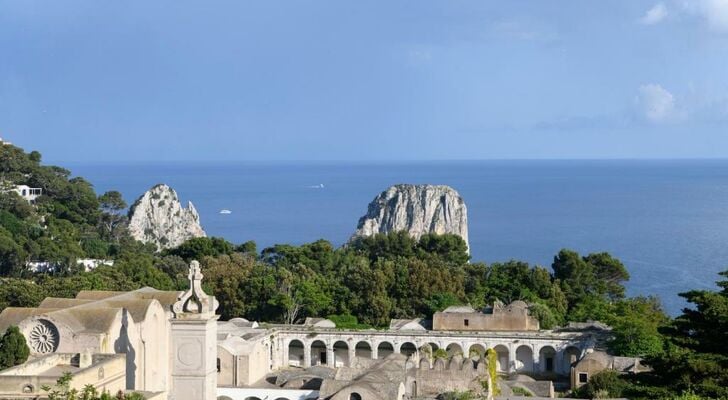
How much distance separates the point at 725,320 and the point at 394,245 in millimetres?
39104

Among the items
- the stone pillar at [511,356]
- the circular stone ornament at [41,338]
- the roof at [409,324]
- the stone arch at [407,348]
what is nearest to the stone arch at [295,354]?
the roof at [409,324]

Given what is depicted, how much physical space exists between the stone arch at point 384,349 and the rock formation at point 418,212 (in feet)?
140

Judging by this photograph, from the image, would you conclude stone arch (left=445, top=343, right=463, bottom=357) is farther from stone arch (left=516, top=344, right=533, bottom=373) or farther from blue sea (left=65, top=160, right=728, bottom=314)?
blue sea (left=65, top=160, right=728, bottom=314)

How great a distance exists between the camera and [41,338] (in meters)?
26.5

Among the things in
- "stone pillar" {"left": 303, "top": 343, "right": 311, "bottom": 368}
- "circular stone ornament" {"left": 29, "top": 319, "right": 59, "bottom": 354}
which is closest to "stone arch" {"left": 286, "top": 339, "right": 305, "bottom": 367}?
"stone pillar" {"left": 303, "top": 343, "right": 311, "bottom": 368}

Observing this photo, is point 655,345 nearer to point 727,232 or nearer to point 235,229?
point 727,232

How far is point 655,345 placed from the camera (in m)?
39.8

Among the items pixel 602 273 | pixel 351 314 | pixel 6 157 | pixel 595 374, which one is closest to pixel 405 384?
pixel 595 374

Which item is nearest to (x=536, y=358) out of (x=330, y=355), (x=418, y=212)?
(x=330, y=355)

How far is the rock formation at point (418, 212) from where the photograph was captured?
299 feet

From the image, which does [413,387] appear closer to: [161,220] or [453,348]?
[453,348]

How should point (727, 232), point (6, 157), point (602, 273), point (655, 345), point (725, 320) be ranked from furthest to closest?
point (727, 232), point (6, 157), point (602, 273), point (655, 345), point (725, 320)

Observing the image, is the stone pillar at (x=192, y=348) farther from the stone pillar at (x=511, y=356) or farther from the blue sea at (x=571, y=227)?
the blue sea at (x=571, y=227)

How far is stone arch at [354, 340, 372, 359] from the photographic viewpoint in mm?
47194
